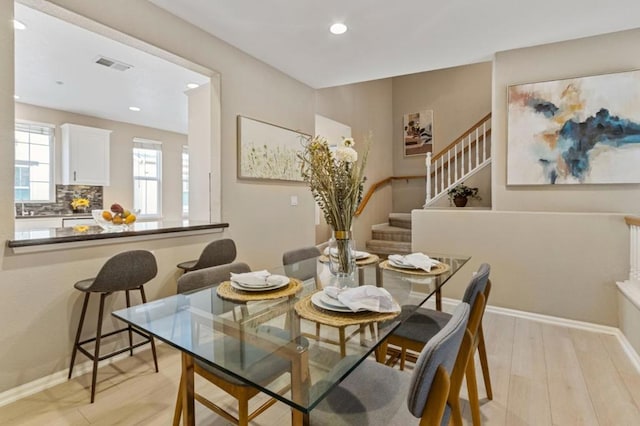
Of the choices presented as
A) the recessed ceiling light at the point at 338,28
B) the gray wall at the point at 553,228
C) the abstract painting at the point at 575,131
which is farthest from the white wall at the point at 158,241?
the abstract painting at the point at 575,131

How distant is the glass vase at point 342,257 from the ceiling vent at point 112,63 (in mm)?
3309

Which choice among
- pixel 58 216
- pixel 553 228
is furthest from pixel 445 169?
pixel 58 216

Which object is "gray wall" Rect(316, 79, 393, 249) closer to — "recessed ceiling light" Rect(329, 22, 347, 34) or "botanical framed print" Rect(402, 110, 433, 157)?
"botanical framed print" Rect(402, 110, 433, 157)

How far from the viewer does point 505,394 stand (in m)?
1.95

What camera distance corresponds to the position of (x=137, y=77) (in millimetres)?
3848

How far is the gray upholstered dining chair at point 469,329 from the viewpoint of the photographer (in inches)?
55.7

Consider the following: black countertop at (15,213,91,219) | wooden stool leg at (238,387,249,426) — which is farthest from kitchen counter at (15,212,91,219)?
wooden stool leg at (238,387,249,426)

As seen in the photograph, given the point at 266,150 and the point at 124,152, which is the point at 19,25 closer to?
the point at 266,150

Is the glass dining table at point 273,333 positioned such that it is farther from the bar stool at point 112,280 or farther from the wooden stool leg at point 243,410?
the bar stool at point 112,280

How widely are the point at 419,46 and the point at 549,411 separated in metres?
3.13

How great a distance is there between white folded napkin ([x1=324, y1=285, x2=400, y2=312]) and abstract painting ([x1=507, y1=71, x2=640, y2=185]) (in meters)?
2.81

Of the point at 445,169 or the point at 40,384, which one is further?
the point at 445,169

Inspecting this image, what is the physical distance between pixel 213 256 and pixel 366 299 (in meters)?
1.60

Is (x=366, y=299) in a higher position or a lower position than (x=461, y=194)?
lower
